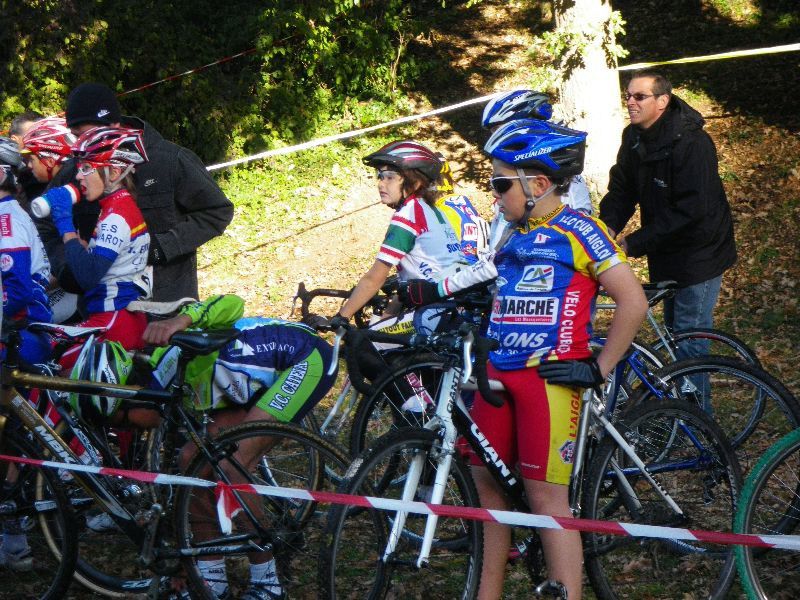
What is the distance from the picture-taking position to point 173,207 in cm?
580

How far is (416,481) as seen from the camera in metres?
3.63

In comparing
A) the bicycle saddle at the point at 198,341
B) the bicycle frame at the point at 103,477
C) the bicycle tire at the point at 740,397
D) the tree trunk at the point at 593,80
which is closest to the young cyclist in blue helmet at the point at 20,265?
the bicycle frame at the point at 103,477

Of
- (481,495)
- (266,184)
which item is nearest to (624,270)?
(481,495)

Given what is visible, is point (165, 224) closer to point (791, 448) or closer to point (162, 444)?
point (162, 444)

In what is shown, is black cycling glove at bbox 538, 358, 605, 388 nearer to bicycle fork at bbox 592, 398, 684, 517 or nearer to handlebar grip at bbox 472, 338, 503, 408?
handlebar grip at bbox 472, 338, 503, 408

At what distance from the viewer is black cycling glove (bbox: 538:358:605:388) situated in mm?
3600

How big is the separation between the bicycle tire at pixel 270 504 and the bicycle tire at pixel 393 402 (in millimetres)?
756

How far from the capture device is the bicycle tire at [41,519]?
166 inches

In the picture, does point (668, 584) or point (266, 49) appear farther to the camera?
point (266, 49)

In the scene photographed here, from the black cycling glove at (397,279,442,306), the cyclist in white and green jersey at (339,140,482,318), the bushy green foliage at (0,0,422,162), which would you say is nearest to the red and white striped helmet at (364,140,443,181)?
the cyclist in white and green jersey at (339,140,482,318)

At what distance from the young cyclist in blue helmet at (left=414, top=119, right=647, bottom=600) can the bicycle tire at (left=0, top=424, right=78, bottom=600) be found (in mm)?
1856

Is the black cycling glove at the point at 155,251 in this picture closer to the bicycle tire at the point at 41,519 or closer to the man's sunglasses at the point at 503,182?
the bicycle tire at the point at 41,519

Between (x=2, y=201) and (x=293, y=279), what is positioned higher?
(x=2, y=201)

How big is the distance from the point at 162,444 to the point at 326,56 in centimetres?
984
